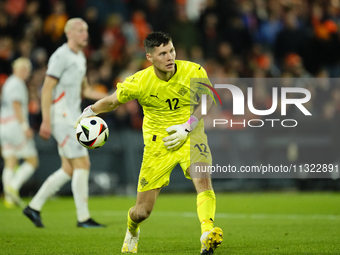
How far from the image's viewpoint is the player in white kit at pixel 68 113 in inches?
306

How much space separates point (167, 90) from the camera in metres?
5.50

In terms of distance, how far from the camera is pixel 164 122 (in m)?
5.63

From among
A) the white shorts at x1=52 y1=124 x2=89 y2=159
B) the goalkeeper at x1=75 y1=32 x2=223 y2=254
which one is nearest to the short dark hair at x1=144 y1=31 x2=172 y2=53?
the goalkeeper at x1=75 y1=32 x2=223 y2=254

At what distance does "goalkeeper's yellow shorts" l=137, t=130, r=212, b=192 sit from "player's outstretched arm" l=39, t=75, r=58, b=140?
248cm

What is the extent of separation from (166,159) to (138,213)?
609 millimetres

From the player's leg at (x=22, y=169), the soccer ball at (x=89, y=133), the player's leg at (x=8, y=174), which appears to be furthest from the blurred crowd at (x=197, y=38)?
the soccer ball at (x=89, y=133)

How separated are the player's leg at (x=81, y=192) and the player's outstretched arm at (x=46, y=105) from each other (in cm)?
62

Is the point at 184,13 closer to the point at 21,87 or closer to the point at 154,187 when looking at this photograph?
the point at 21,87

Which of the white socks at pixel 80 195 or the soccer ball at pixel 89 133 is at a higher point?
the soccer ball at pixel 89 133

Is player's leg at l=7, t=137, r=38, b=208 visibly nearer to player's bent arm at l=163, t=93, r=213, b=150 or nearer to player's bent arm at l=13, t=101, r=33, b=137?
player's bent arm at l=13, t=101, r=33, b=137

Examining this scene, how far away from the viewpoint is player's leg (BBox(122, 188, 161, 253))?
540cm

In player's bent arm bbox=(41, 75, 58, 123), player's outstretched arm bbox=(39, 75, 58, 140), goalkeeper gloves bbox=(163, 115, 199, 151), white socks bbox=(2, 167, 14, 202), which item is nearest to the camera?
goalkeeper gloves bbox=(163, 115, 199, 151)

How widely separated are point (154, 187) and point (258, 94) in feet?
28.6

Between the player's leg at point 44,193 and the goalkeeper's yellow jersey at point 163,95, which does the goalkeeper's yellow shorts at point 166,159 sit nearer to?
the goalkeeper's yellow jersey at point 163,95
